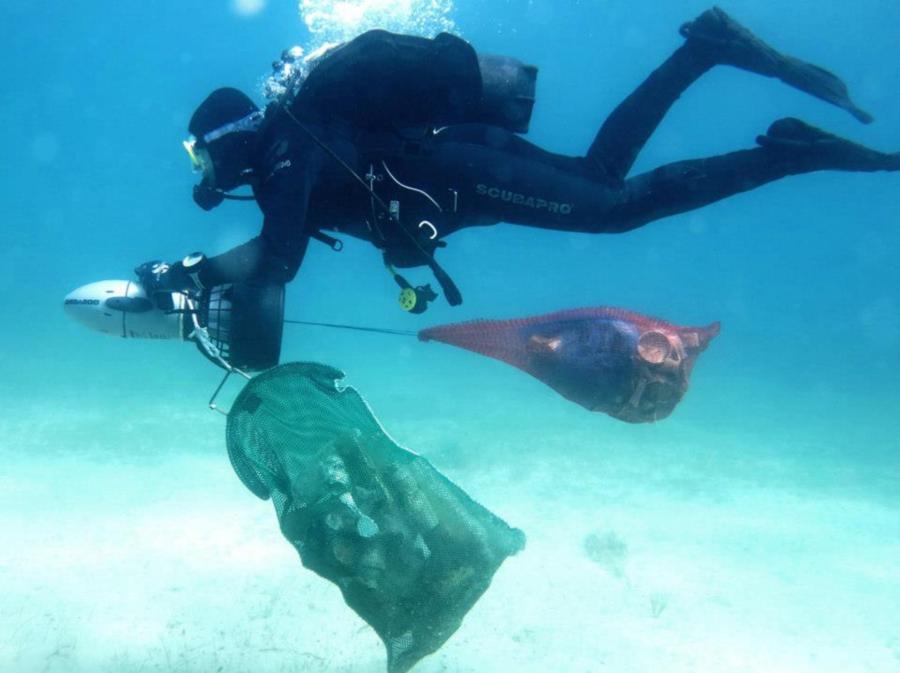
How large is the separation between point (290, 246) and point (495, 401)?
63.3 ft

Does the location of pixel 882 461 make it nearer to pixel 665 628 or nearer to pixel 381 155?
pixel 665 628

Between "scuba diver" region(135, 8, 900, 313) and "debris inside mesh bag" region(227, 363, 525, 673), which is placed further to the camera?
"scuba diver" region(135, 8, 900, 313)

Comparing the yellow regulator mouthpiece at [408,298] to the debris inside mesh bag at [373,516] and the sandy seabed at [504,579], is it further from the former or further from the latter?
the sandy seabed at [504,579]

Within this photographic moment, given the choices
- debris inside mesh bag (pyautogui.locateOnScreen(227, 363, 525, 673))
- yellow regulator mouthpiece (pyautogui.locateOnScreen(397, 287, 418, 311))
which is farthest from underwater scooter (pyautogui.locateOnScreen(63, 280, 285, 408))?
yellow regulator mouthpiece (pyautogui.locateOnScreen(397, 287, 418, 311))

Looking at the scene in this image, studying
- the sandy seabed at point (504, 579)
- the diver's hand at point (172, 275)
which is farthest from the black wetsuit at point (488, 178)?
the sandy seabed at point (504, 579)

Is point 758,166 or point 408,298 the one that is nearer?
point 758,166

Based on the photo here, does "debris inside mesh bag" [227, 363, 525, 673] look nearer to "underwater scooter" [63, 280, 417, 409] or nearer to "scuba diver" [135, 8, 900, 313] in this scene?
"underwater scooter" [63, 280, 417, 409]

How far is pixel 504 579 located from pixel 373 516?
206 inches

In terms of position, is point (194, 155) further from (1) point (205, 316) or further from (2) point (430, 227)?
(2) point (430, 227)

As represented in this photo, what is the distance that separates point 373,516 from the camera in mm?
3369

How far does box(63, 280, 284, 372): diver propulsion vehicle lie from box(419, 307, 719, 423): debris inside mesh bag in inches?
43.6

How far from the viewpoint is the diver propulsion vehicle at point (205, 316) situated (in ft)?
12.5

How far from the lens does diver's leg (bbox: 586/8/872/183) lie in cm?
431

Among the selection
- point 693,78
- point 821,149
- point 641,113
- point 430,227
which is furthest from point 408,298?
point 821,149
